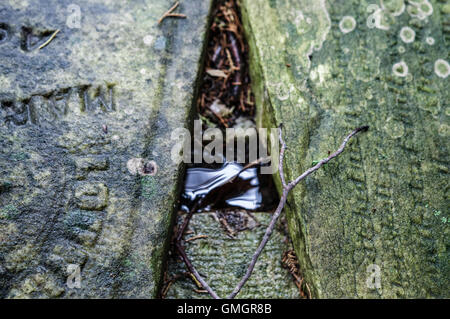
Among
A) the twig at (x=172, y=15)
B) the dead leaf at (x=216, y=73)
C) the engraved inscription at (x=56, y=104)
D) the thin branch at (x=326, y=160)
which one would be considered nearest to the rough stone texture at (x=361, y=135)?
the thin branch at (x=326, y=160)

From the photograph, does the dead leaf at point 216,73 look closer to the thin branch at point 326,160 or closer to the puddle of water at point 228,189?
the puddle of water at point 228,189

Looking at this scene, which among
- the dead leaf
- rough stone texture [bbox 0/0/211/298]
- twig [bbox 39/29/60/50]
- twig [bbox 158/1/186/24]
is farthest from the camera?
the dead leaf

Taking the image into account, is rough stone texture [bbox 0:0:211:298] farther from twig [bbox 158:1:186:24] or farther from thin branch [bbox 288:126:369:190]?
thin branch [bbox 288:126:369:190]

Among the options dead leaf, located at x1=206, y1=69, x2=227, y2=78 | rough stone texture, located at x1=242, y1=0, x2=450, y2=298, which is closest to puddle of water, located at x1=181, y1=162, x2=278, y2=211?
rough stone texture, located at x1=242, y1=0, x2=450, y2=298

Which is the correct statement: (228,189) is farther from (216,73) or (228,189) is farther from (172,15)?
(172,15)

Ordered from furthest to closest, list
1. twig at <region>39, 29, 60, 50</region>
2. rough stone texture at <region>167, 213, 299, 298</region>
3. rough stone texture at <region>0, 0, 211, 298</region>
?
1. twig at <region>39, 29, 60, 50</region>
2. rough stone texture at <region>167, 213, 299, 298</region>
3. rough stone texture at <region>0, 0, 211, 298</region>

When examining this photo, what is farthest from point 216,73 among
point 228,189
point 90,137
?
point 90,137

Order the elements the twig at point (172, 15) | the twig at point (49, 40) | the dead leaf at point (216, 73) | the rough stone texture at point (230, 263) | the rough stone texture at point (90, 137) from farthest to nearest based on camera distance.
A: the dead leaf at point (216, 73) < the twig at point (172, 15) < the twig at point (49, 40) < the rough stone texture at point (230, 263) < the rough stone texture at point (90, 137)
